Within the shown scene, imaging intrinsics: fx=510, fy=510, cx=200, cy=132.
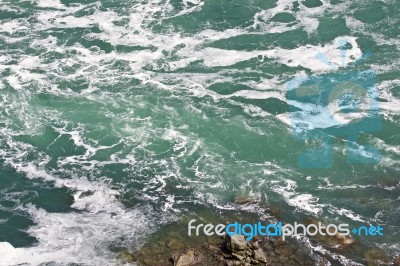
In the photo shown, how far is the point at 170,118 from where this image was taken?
4159 cm

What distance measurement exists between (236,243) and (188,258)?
2861 mm

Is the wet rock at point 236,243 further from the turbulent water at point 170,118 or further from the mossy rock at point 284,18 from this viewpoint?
the mossy rock at point 284,18

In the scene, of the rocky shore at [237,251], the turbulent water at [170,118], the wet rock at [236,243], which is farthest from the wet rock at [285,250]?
the wet rock at [236,243]

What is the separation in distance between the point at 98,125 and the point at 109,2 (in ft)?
69.9

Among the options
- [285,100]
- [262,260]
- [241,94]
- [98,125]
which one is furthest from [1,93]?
[262,260]

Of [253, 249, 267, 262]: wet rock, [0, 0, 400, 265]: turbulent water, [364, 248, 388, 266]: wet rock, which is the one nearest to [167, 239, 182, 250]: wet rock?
[0, 0, 400, 265]: turbulent water

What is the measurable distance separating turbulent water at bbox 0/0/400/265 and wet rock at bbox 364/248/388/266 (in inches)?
18.6

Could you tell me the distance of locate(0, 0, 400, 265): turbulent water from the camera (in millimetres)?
33031

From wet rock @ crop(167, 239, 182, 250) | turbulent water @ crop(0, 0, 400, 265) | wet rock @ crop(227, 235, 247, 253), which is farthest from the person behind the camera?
turbulent water @ crop(0, 0, 400, 265)

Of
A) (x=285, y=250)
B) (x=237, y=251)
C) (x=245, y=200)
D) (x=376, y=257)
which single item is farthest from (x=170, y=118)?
(x=376, y=257)

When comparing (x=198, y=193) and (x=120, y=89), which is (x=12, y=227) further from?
(x=120, y=89)

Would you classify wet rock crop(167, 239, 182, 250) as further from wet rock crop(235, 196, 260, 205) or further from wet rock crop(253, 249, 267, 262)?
wet rock crop(235, 196, 260, 205)

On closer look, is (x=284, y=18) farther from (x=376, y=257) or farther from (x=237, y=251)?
(x=237, y=251)

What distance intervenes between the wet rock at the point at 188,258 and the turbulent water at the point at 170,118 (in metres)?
3.11
